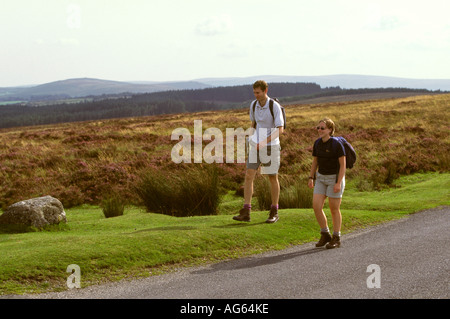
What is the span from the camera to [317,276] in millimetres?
5977

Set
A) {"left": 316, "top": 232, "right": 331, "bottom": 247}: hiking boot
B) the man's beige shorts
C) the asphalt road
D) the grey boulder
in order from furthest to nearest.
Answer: the grey boulder, the man's beige shorts, {"left": 316, "top": 232, "right": 331, "bottom": 247}: hiking boot, the asphalt road

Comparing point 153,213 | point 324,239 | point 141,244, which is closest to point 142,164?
point 153,213

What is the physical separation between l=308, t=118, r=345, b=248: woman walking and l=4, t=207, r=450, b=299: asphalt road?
33cm

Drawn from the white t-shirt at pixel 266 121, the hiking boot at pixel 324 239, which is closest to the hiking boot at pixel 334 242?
the hiking boot at pixel 324 239

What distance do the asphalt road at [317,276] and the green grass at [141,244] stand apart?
38cm

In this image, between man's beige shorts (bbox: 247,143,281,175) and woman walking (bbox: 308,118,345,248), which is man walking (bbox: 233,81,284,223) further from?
woman walking (bbox: 308,118,345,248)

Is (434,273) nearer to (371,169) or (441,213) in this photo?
(441,213)

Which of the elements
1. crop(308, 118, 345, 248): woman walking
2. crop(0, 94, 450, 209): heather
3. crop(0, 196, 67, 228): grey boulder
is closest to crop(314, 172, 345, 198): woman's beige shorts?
Result: crop(308, 118, 345, 248): woman walking

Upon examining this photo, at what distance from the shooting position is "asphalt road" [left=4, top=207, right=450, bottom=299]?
17.7 ft

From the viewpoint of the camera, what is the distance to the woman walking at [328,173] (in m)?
7.13

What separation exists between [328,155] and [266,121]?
147 centimetres

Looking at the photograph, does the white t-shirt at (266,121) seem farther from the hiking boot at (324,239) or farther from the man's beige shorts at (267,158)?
the hiking boot at (324,239)

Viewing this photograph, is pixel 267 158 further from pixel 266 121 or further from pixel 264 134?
pixel 266 121
